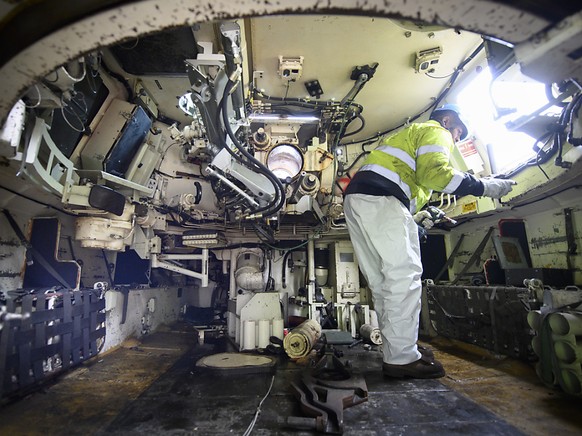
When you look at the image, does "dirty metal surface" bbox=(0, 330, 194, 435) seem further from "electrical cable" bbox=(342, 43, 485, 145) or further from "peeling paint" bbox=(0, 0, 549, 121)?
"electrical cable" bbox=(342, 43, 485, 145)

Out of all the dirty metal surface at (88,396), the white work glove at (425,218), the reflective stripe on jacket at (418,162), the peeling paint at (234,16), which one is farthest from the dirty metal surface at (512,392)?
the dirty metal surface at (88,396)

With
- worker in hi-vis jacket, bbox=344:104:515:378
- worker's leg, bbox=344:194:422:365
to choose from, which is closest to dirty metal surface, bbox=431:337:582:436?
worker in hi-vis jacket, bbox=344:104:515:378

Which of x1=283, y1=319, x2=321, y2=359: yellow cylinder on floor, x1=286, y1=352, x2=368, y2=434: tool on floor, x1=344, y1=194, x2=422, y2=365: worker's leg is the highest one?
x1=344, y1=194, x2=422, y2=365: worker's leg

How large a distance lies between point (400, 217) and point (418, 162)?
429mm

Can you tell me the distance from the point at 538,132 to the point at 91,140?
365 centimetres

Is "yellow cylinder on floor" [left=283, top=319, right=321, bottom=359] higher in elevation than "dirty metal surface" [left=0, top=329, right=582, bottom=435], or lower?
higher

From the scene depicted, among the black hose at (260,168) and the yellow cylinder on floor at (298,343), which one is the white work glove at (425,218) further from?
the yellow cylinder on floor at (298,343)

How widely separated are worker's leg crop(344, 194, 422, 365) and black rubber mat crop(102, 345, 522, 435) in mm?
278

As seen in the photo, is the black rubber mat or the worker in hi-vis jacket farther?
the worker in hi-vis jacket

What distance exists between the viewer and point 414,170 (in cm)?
226

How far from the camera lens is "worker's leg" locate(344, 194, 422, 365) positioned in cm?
205

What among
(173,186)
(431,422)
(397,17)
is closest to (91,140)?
(173,186)

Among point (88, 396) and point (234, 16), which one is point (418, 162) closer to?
point (234, 16)

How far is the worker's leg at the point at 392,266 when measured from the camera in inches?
80.7
